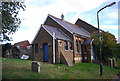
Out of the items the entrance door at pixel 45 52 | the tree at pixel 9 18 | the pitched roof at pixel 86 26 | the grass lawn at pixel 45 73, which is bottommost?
the grass lawn at pixel 45 73

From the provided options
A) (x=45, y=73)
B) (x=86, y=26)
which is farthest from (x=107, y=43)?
(x=45, y=73)

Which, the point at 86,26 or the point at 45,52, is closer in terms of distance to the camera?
the point at 45,52

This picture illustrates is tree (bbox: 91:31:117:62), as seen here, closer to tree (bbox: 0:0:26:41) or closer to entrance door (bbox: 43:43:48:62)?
entrance door (bbox: 43:43:48:62)

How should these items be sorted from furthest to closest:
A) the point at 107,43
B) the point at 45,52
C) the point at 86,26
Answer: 1. the point at 86,26
2. the point at 107,43
3. the point at 45,52

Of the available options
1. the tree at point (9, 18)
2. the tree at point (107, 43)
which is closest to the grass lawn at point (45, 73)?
the tree at point (9, 18)

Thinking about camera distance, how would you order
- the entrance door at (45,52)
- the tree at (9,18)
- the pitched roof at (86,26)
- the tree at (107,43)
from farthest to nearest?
1. the pitched roof at (86,26)
2. the tree at (107,43)
3. the entrance door at (45,52)
4. the tree at (9,18)

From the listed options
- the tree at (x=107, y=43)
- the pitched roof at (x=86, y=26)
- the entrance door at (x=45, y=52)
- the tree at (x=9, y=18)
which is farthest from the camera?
the pitched roof at (x=86, y=26)

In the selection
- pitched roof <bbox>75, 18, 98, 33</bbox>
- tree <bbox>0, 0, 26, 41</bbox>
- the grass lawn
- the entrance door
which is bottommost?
the grass lawn

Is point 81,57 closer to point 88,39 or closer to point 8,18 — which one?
point 88,39

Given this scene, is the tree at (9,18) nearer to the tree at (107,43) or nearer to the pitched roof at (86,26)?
the tree at (107,43)

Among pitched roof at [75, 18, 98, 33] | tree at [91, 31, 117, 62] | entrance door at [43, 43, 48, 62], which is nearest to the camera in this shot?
entrance door at [43, 43, 48, 62]

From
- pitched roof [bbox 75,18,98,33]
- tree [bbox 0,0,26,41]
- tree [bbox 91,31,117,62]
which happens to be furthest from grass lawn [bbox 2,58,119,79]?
pitched roof [bbox 75,18,98,33]

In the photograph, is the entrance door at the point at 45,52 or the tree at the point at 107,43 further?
the tree at the point at 107,43

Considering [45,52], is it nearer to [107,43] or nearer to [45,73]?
[45,73]
